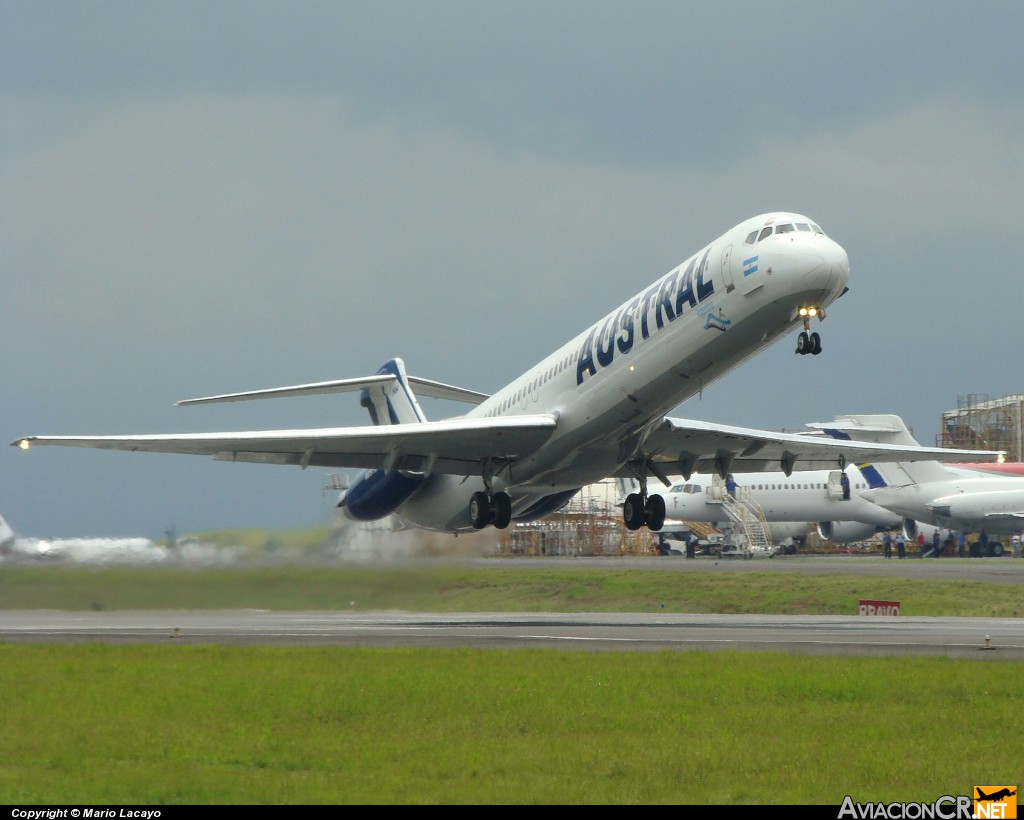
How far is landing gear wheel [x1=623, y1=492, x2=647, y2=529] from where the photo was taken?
113 feet

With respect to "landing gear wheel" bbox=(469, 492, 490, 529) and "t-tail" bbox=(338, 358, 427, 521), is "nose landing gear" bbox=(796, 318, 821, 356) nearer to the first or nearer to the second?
"landing gear wheel" bbox=(469, 492, 490, 529)

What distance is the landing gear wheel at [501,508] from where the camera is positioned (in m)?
33.9

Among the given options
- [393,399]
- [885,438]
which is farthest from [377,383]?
[885,438]

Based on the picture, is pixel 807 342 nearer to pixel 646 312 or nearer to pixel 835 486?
pixel 646 312

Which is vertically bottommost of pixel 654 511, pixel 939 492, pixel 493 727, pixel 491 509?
pixel 493 727

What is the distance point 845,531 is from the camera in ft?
301

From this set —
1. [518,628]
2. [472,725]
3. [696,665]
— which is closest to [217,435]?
[518,628]

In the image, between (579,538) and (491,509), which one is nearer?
(491,509)

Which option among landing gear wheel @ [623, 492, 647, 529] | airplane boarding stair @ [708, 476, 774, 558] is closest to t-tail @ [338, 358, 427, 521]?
landing gear wheel @ [623, 492, 647, 529]

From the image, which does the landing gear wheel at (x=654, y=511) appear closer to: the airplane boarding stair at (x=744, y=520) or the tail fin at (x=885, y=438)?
the tail fin at (x=885, y=438)

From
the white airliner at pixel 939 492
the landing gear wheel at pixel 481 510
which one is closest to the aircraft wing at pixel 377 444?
the landing gear wheel at pixel 481 510

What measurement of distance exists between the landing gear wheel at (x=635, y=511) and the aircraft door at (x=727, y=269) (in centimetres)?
942

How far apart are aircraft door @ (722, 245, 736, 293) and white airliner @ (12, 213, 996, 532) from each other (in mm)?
23

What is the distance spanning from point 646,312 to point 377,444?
334 inches
